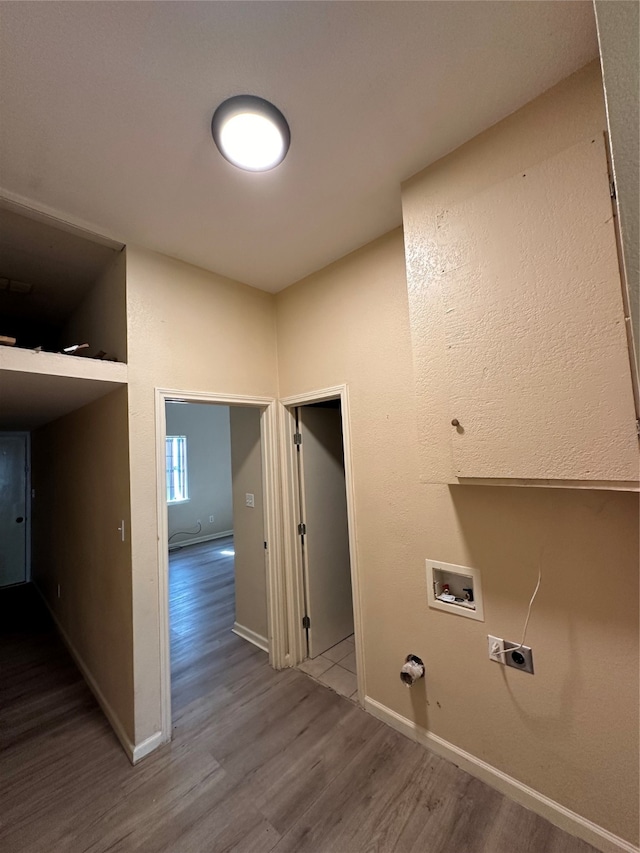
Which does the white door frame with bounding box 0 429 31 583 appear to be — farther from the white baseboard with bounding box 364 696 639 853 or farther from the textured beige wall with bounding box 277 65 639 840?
the white baseboard with bounding box 364 696 639 853

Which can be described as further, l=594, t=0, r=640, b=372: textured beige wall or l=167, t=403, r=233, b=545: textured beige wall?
l=167, t=403, r=233, b=545: textured beige wall

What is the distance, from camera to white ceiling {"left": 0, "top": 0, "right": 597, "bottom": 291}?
3.26 feet

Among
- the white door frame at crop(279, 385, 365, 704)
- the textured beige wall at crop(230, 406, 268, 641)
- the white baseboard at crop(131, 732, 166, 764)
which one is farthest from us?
the textured beige wall at crop(230, 406, 268, 641)

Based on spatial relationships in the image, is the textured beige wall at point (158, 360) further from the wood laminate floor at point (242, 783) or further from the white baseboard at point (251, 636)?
the white baseboard at point (251, 636)

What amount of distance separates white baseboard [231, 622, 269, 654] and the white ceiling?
313 cm

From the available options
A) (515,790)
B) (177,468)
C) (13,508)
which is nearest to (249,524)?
(515,790)

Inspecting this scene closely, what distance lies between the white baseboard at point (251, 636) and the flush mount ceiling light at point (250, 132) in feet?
10.5

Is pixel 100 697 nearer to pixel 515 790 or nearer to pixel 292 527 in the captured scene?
pixel 292 527

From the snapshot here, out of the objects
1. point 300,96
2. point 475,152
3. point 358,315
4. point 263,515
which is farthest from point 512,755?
point 300,96

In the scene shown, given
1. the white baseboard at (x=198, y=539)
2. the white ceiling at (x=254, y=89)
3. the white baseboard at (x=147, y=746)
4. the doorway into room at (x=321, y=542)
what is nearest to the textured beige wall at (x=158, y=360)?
the white baseboard at (x=147, y=746)

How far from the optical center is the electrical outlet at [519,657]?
1471mm

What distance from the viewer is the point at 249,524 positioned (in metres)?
2.93

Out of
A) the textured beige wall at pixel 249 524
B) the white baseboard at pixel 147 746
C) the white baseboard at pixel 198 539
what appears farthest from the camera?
the white baseboard at pixel 198 539

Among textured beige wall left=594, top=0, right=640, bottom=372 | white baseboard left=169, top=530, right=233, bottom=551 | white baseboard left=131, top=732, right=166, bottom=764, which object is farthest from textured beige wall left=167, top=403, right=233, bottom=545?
textured beige wall left=594, top=0, right=640, bottom=372
